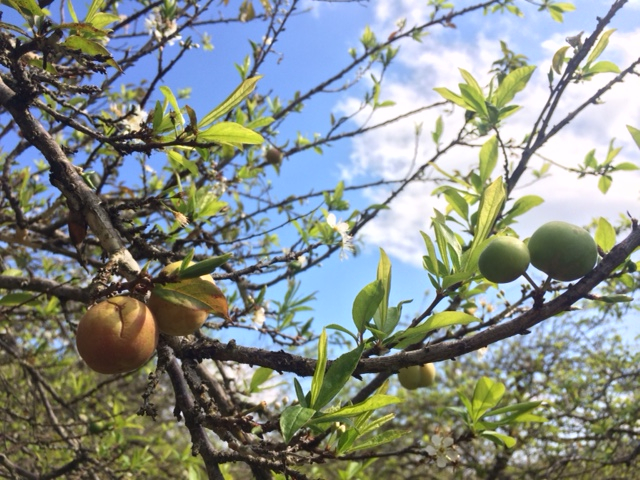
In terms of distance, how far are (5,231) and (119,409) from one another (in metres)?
1.59

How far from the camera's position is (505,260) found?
1184 millimetres

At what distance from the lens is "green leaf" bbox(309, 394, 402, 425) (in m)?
1.21

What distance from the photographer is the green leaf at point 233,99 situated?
1514 mm

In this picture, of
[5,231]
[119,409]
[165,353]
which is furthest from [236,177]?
[165,353]

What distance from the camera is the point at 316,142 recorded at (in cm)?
414

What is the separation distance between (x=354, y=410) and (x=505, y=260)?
1.73 ft

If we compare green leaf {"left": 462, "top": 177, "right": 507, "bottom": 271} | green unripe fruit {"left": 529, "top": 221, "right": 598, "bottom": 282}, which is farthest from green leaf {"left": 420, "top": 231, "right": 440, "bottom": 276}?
green unripe fruit {"left": 529, "top": 221, "right": 598, "bottom": 282}

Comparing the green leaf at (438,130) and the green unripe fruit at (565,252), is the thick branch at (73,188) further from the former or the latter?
the green leaf at (438,130)

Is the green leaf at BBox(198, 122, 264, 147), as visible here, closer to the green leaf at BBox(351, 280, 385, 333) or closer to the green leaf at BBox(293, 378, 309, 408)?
the green leaf at BBox(351, 280, 385, 333)

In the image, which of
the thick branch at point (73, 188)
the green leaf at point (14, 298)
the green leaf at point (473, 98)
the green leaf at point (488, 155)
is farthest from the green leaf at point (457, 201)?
the green leaf at point (14, 298)

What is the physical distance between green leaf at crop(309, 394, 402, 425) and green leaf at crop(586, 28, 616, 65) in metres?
1.78

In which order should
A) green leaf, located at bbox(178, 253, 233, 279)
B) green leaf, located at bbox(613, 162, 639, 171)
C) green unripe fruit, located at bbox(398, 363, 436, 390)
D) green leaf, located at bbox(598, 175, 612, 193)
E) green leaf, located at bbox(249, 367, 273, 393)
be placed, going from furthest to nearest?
green leaf, located at bbox(598, 175, 612, 193), green leaf, located at bbox(613, 162, 639, 171), green unripe fruit, located at bbox(398, 363, 436, 390), green leaf, located at bbox(249, 367, 273, 393), green leaf, located at bbox(178, 253, 233, 279)

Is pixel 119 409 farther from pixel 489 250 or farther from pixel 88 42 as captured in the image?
pixel 489 250

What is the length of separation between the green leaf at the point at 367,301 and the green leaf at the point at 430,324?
0.09 meters
